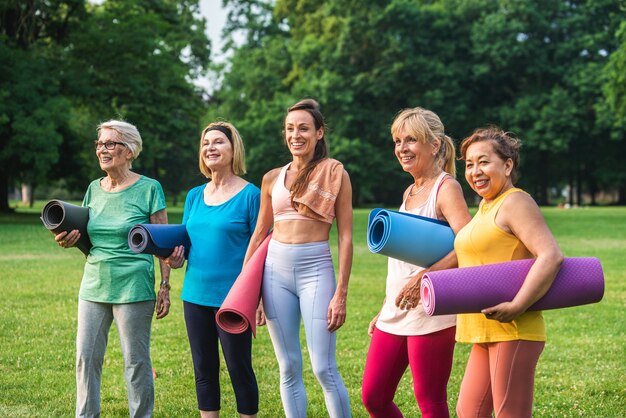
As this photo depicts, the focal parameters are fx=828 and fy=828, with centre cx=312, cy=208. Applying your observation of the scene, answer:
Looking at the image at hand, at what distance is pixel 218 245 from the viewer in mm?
4965

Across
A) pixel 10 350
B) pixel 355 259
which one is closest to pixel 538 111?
pixel 355 259

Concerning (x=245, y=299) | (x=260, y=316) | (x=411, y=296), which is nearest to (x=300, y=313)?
(x=260, y=316)

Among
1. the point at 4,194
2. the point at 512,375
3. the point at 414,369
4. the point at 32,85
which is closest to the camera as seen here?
the point at 512,375

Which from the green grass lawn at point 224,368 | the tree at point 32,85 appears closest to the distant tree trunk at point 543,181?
the tree at point 32,85

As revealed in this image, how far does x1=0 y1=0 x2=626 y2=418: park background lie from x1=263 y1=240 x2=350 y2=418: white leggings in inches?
44.7

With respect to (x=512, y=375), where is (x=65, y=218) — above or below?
above

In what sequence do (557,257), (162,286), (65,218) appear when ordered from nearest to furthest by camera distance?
(557,257), (65,218), (162,286)

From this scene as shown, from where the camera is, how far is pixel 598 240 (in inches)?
958

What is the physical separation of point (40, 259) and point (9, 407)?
12.4 m

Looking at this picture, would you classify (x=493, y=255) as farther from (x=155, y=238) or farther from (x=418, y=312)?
(x=155, y=238)

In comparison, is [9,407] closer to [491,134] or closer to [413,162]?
[413,162]

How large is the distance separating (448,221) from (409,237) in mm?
306

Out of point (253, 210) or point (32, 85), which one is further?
point (32, 85)

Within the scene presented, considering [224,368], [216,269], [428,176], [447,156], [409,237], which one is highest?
[447,156]
